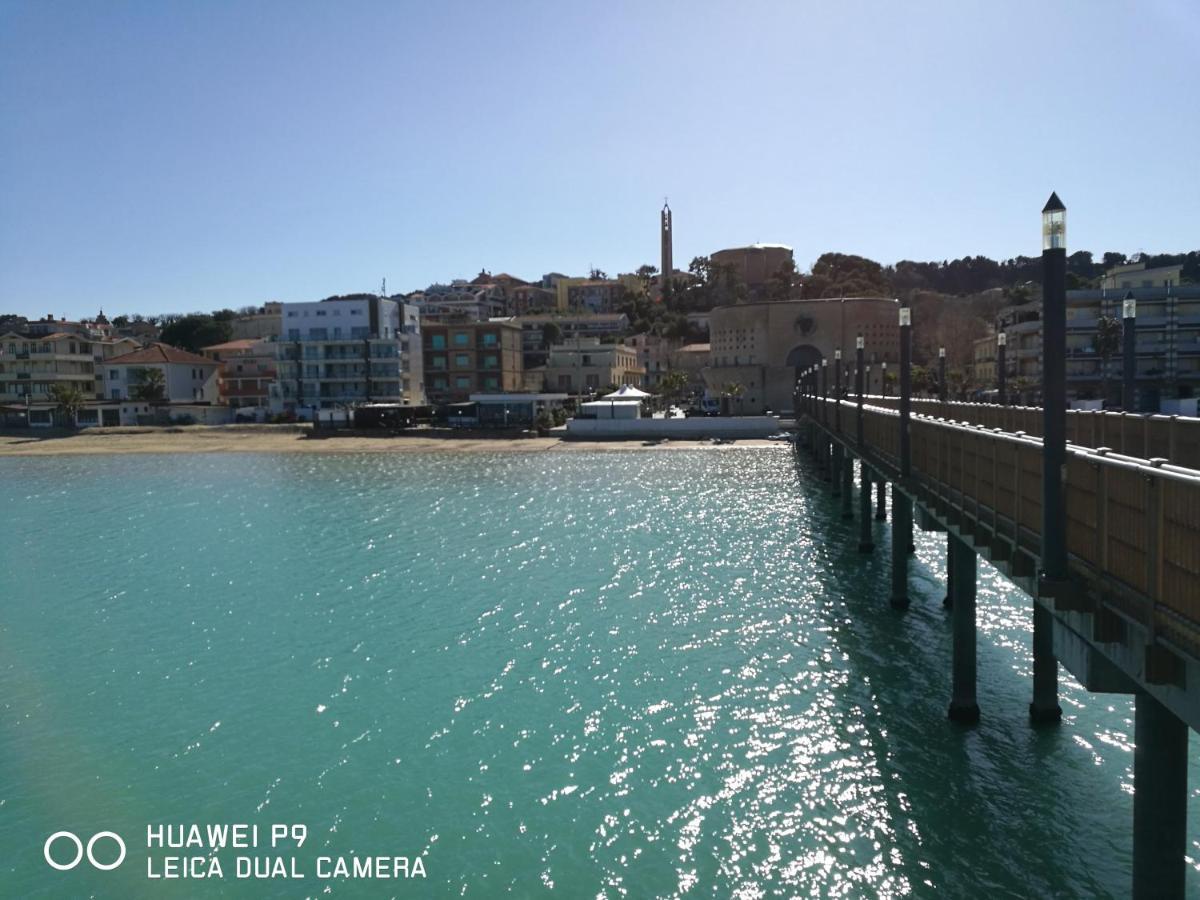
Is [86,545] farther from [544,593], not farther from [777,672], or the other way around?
[777,672]

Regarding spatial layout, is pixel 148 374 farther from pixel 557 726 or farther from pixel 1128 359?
Answer: pixel 1128 359

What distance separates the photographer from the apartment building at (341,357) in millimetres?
108750

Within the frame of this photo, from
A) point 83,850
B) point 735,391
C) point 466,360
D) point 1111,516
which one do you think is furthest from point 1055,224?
point 466,360

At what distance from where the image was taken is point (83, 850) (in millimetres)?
13742

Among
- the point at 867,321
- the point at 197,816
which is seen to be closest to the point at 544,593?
the point at 197,816

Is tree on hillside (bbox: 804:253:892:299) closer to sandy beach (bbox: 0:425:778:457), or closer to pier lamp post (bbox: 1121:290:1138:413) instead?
sandy beach (bbox: 0:425:778:457)

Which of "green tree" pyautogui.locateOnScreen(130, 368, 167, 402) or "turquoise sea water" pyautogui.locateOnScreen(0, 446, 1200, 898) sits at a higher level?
"green tree" pyautogui.locateOnScreen(130, 368, 167, 402)

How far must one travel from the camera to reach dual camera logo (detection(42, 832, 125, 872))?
1334 centimetres

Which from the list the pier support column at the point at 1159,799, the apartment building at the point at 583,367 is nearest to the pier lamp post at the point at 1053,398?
the pier support column at the point at 1159,799

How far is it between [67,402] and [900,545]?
4457 inches

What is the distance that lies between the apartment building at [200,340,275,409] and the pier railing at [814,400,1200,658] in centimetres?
11984

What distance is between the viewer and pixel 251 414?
373ft

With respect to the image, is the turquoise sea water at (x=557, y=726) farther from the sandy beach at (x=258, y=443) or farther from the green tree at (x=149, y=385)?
the green tree at (x=149, y=385)

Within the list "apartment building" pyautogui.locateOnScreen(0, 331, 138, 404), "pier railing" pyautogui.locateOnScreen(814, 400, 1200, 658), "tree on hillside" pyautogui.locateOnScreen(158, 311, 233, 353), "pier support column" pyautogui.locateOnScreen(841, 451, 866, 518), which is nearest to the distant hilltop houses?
"apartment building" pyautogui.locateOnScreen(0, 331, 138, 404)
